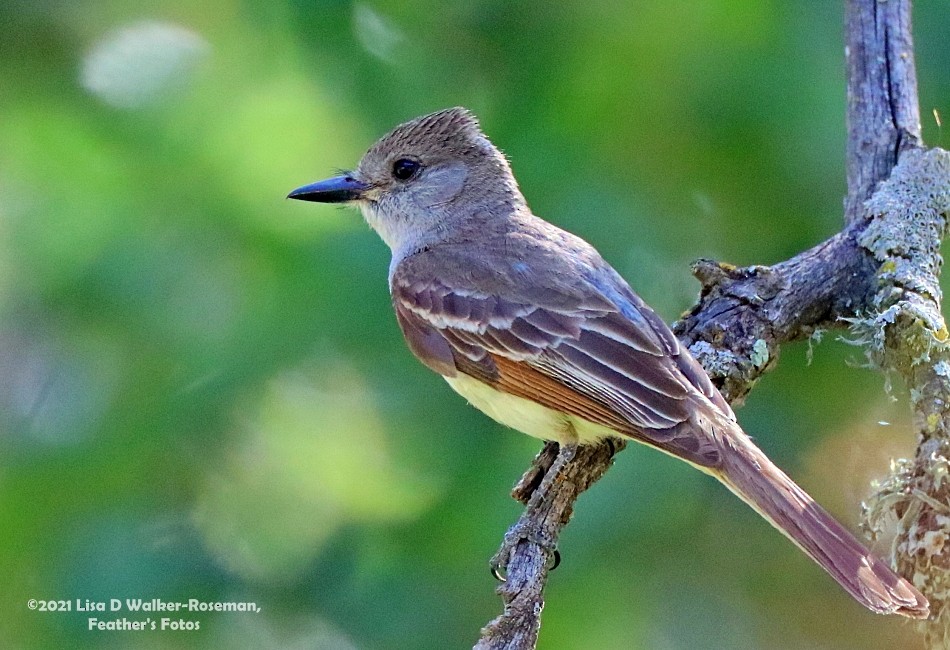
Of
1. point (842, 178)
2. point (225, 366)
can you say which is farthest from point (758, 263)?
point (225, 366)

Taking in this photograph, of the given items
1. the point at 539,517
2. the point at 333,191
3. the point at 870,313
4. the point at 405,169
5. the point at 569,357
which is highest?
the point at 870,313

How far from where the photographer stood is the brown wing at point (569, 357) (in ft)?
13.0

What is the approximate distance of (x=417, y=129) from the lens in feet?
16.6

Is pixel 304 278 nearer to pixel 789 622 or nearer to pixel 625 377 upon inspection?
pixel 625 377

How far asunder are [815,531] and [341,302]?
1.80 metres

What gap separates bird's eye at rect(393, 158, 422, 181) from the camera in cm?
526

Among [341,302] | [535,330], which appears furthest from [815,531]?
[341,302]

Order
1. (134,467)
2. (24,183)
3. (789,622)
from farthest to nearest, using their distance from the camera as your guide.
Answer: (789,622) < (24,183) < (134,467)

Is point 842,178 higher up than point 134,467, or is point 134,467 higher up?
point 842,178

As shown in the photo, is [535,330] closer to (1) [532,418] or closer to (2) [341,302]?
(1) [532,418]

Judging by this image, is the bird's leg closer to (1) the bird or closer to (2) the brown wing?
(1) the bird

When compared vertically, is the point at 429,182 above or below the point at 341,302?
above

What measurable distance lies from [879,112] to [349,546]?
2.54 metres

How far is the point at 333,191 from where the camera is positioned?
485cm
